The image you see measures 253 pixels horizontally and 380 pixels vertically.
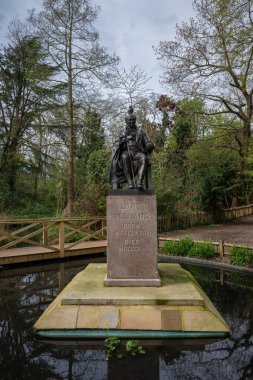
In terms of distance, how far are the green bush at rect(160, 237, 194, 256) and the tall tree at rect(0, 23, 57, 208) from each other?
446 inches

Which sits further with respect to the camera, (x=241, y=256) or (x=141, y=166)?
(x=241, y=256)

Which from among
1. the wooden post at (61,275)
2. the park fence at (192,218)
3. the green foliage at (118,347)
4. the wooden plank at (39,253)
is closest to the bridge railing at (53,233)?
the wooden plank at (39,253)

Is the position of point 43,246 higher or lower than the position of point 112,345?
higher

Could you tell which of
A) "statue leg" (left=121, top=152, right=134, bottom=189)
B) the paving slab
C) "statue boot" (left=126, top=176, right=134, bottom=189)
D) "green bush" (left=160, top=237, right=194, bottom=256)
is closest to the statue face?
"statue leg" (left=121, top=152, right=134, bottom=189)

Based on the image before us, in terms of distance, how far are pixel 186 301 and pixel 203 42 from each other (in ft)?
46.1

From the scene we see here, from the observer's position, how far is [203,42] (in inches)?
630

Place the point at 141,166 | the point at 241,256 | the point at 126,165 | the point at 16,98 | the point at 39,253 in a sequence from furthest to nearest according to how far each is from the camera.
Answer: the point at 16,98 → the point at 39,253 → the point at 241,256 → the point at 126,165 → the point at 141,166

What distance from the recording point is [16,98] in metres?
20.2

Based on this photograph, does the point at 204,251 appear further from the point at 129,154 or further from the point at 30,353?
the point at 30,353

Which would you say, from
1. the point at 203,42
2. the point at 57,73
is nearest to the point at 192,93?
the point at 203,42

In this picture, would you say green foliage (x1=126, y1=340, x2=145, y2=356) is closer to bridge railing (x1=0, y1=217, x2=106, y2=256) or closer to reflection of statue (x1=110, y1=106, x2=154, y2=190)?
reflection of statue (x1=110, y1=106, x2=154, y2=190)

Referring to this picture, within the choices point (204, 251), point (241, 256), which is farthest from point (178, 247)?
point (241, 256)

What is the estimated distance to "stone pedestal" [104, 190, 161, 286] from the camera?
6.22 meters

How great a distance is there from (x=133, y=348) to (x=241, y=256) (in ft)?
20.3
